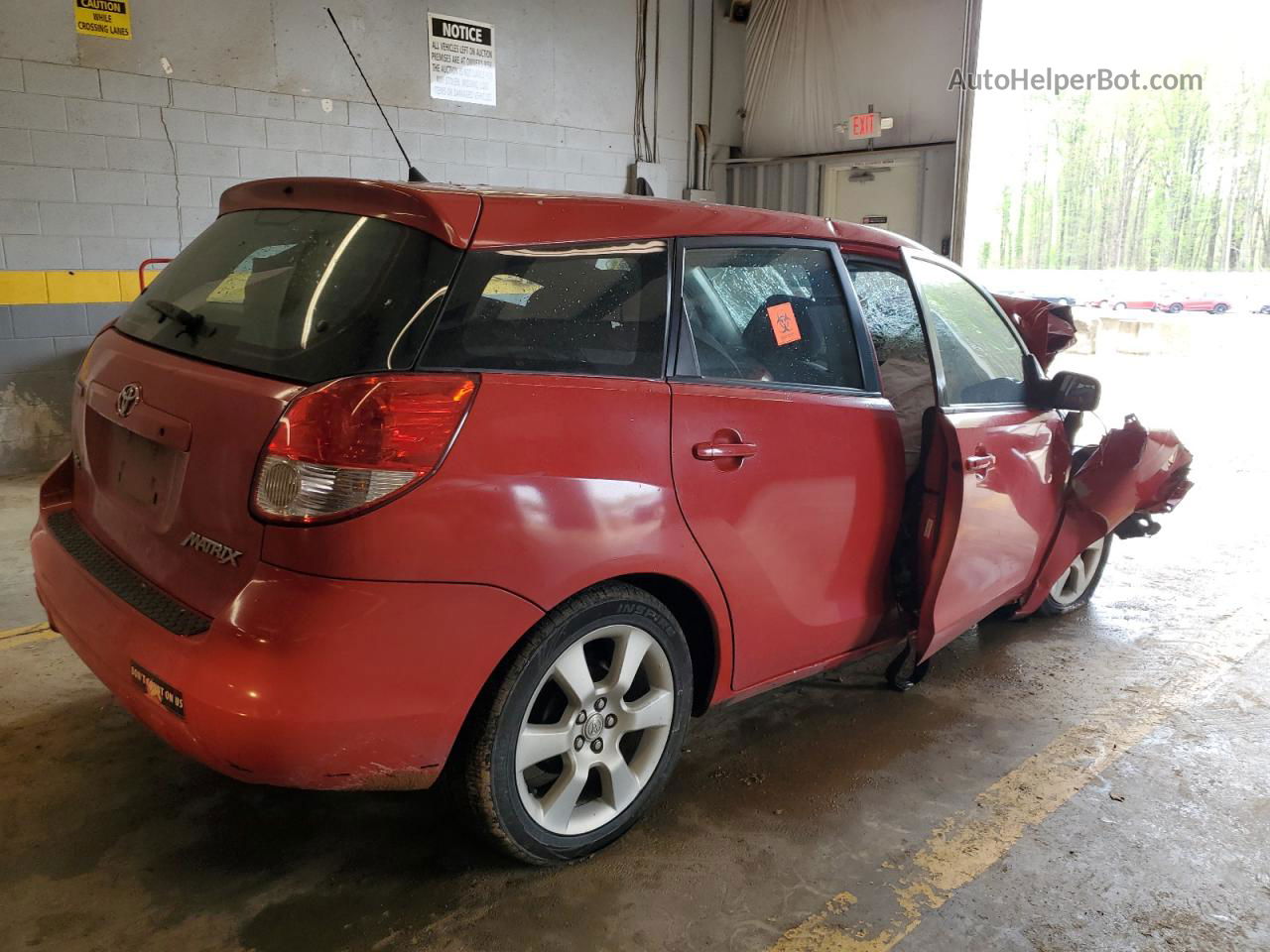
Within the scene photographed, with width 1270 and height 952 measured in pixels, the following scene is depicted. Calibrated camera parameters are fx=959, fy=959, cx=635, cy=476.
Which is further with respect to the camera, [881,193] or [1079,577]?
[881,193]

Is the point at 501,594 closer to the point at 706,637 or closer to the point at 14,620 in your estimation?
the point at 706,637

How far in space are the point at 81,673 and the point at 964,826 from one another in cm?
280

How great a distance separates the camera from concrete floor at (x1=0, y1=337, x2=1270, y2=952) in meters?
2.06

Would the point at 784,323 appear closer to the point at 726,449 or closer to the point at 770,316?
the point at 770,316

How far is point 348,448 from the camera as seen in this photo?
176cm

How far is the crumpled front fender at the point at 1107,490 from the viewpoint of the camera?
3.56m

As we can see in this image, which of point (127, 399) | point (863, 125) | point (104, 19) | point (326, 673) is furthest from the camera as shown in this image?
point (863, 125)

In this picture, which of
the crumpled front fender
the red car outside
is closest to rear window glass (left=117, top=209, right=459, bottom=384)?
the crumpled front fender

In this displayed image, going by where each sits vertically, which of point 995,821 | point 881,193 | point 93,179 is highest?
point 881,193

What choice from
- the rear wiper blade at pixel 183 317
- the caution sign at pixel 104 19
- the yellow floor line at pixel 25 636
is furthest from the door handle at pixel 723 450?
the caution sign at pixel 104 19

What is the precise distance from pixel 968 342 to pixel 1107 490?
0.93 m

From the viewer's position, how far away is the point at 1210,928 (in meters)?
2.13

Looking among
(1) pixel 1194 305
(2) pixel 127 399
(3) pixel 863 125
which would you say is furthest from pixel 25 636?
(1) pixel 1194 305

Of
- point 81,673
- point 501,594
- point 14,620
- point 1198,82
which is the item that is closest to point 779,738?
point 501,594
